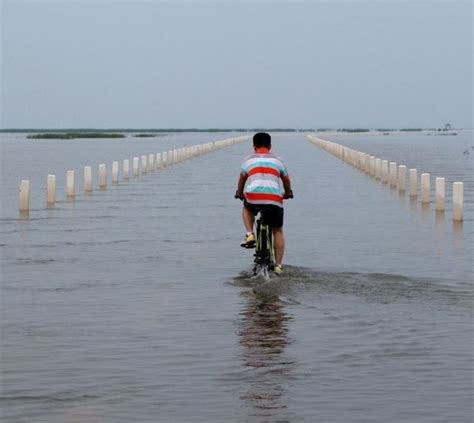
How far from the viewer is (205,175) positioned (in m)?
54.8

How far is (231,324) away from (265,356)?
1.90 metres

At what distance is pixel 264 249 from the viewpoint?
1592 centimetres

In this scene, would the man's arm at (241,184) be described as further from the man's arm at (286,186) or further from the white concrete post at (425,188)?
Answer: the white concrete post at (425,188)

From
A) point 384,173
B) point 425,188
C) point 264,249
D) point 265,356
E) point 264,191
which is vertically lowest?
point 265,356

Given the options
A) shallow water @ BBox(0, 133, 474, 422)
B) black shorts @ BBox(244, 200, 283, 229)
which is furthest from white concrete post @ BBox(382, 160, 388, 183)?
black shorts @ BBox(244, 200, 283, 229)

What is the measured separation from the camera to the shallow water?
31.1 feet

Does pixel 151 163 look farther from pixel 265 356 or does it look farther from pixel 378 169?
pixel 265 356

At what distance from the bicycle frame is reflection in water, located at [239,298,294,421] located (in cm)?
98

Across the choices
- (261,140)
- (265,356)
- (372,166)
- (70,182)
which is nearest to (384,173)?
(372,166)

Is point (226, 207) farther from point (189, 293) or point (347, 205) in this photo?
point (189, 293)

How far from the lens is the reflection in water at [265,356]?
9.43 m

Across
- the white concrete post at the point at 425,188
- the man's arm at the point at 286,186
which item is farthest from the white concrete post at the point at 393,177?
the man's arm at the point at 286,186

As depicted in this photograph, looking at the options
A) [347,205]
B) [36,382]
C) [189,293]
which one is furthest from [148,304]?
[347,205]

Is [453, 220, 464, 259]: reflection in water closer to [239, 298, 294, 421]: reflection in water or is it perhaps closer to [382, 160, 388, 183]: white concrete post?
[239, 298, 294, 421]: reflection in water
